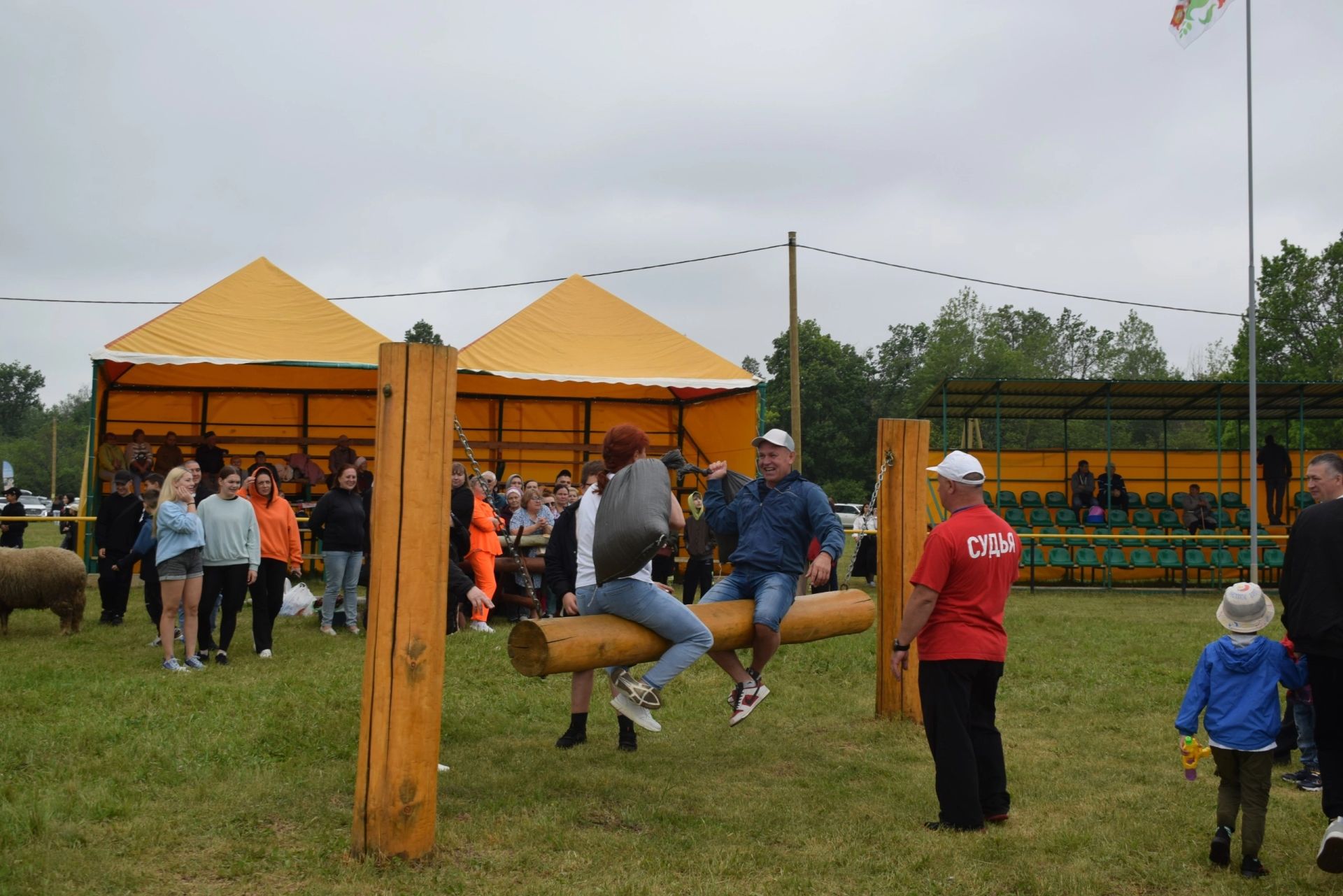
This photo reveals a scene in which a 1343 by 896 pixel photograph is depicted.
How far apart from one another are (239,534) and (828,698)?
4.91m

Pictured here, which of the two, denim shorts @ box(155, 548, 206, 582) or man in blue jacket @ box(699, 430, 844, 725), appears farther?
denim shorts @ box(155, 548, 206, 582)

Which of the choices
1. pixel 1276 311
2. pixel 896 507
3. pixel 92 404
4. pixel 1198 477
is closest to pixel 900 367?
pixel 1276 311

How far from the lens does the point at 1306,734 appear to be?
267 inches

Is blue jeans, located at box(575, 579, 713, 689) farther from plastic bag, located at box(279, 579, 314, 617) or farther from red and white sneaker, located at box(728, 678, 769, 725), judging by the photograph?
plastic bag, located at box(279, 579, 314, 617)

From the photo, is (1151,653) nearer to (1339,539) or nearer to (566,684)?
(566,684)

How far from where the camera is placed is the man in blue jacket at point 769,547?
6.48 metres

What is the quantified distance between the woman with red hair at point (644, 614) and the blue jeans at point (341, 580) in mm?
5935

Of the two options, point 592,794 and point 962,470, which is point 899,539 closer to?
point 962,470

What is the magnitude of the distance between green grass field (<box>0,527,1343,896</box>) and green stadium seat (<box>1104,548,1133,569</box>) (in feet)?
35.2

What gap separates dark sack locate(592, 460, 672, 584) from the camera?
227 inches

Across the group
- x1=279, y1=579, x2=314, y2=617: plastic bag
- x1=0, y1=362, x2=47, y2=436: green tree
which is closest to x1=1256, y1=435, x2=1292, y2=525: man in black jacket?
x1=279, y1=579, x2=314, y2=617: plastic bag

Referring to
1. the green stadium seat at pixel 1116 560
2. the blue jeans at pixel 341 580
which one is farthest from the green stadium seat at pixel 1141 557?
the blue jeans at pixel 341 580

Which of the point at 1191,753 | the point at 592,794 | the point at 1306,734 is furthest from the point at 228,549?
the point at 1306,734

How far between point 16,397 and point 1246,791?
14179 centimetres
